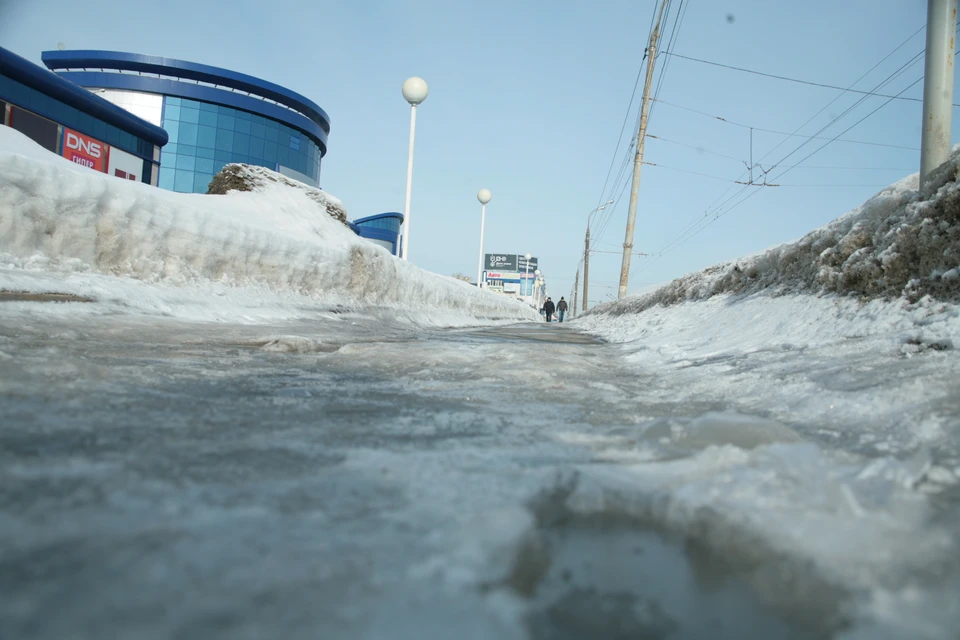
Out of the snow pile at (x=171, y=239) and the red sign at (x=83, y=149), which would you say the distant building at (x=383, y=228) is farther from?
the snow pile at (x=171, y=239)

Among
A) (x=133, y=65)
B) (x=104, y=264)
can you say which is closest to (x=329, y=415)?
(x=104, y=264)

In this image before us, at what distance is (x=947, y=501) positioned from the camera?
93 cm

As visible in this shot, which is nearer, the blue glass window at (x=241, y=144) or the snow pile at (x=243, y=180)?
the snow pile at (x=243, y=180)

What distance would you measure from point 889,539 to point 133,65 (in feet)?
130

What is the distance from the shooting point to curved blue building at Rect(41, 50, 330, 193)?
30.8 m

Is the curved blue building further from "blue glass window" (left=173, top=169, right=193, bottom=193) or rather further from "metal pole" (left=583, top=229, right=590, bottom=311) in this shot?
"metal pole" (left=583, top=229, right=590, bottom=311)

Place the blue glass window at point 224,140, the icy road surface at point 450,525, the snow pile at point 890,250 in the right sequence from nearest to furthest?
1. the icy road surface at point 450,525
2. the snow pile at point 890,250
3. the blue glass window at point 224,140

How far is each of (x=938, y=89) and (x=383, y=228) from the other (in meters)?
44.5

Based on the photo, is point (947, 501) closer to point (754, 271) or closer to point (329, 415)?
point (329, 415)

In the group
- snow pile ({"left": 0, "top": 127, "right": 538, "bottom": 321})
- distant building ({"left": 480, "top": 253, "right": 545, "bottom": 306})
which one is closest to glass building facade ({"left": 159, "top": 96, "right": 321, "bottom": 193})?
snow pile ({"left": 0, "top": 127, "right": 538, "bottom": 321})

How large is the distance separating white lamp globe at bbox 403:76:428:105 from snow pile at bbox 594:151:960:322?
1241cm

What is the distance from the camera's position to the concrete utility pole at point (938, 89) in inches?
131

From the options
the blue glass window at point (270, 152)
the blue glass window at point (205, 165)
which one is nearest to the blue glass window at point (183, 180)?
the blue glass window at point (205, 165)

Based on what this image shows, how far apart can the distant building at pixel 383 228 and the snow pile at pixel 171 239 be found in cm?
3476
